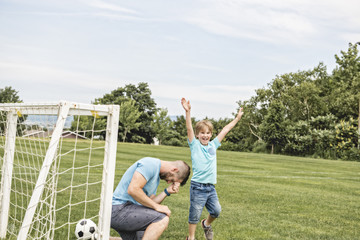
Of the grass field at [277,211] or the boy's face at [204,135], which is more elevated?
the boy's face at [204,135]

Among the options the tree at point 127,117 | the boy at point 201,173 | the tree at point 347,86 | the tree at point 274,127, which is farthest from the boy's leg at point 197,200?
the tree at point 127,117

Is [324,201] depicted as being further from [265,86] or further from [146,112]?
[146,112]

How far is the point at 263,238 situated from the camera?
5.93 m

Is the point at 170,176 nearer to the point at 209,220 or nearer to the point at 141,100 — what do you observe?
the point at 209,220

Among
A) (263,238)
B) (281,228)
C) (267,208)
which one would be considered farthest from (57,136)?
(267,208)

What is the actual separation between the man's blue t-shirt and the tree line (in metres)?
30.9

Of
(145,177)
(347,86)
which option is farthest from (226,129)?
(347,86)

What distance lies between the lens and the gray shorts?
14.0 ft

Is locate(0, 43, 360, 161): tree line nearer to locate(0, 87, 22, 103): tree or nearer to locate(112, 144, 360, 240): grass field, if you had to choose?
locate(0, 87, 22, 103): tree

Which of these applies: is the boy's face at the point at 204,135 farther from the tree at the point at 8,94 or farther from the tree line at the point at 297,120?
the tree at the point at 8,94

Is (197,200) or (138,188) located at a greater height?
(138,188)

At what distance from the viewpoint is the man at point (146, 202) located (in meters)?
4.17

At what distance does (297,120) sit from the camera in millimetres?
45719

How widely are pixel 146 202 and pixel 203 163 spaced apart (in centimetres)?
137
